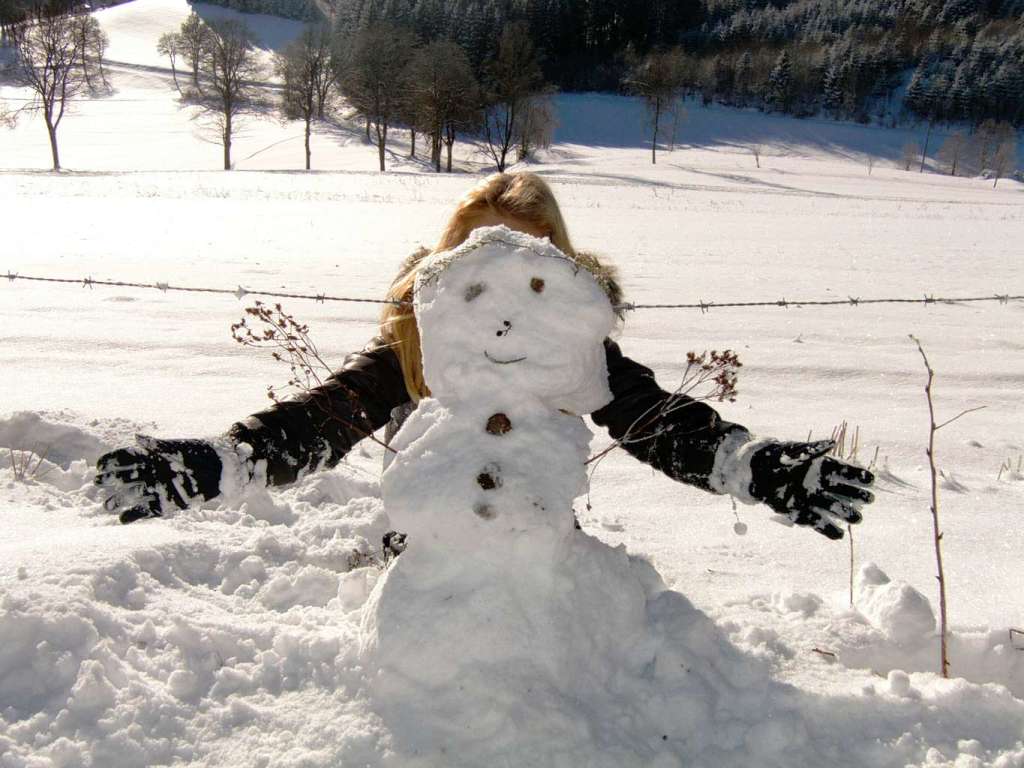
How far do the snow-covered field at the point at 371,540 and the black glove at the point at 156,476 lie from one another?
43cm

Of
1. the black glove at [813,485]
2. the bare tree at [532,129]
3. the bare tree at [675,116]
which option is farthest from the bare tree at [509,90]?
the black glove at [813,485]

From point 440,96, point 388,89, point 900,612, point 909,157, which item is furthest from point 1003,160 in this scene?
point 900,612

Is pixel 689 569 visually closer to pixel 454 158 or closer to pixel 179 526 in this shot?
pixel 179 526

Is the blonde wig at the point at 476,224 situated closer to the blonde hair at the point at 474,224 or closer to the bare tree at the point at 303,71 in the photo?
the blonde hair at the point at 474,224

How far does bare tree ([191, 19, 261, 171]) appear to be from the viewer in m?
35.6

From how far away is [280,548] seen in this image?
2.64 m

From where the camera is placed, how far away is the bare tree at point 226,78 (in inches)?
1400

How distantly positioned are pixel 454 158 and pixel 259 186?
76.0 ft

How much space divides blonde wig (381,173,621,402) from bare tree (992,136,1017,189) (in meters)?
48.6

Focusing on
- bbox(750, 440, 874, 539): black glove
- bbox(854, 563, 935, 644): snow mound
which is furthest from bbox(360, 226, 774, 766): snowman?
bbox(854, 563, 935, 644): snow mound

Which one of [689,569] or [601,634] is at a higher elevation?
[601,634]

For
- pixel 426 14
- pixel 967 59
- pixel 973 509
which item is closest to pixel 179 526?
pixel 973 509

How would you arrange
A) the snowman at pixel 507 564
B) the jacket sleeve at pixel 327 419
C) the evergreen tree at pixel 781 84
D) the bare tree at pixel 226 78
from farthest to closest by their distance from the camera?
1. the evergreen tree at pixel 781 84
2. the bare tree at pixel 226 78
3. the jacket sleeve at pixel 327 419
4. the snowman at pixel 507 564

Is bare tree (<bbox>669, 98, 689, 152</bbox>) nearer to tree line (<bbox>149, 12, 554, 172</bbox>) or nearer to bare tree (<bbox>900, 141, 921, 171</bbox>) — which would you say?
tree line (<bbox>149, 12, 554, 172</bbox>)
